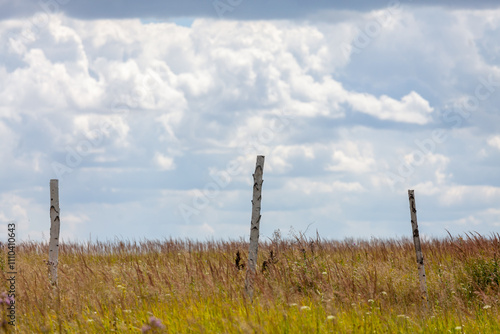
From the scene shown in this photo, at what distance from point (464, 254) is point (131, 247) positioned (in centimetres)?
1089

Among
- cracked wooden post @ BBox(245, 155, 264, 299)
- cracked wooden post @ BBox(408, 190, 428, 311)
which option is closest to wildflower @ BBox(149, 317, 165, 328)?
cracked wooden post @ BBox(245, 155, 264, 299)

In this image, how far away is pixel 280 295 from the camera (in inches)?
350

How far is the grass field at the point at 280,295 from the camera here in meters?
6.87

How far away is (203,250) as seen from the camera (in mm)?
17266

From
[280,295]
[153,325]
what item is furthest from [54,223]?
[153,325]

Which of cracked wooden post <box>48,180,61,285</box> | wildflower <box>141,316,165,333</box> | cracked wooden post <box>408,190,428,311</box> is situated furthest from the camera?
cracked wooden post <box>48,180,61,285</box>

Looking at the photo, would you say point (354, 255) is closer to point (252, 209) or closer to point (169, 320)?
point (252, 209)

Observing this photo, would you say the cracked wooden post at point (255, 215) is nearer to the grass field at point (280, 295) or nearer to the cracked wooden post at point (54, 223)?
the grass field at point (280, 295)

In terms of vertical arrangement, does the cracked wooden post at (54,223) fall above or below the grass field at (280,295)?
above

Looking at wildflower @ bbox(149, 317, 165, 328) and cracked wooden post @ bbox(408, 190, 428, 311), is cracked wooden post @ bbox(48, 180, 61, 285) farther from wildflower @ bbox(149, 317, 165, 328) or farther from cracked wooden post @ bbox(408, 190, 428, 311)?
cracked wooden post @ bbox(408, 190, 428, 311)

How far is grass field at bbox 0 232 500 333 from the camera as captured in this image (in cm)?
687

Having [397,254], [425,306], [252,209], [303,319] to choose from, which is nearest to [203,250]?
[397,254]

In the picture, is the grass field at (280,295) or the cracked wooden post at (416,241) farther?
the cracked wooden post at (416,241)

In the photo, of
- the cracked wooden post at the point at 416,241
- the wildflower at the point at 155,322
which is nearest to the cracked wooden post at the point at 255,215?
the cracked wooden post at the point at 416,241
